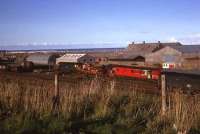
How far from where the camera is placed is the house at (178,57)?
55594 mm

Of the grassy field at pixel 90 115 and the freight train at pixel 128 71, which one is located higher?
the grassy field at pixel 90 115

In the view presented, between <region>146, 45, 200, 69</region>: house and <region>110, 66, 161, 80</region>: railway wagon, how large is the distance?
22.3 meters

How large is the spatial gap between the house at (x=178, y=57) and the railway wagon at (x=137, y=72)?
877 inches

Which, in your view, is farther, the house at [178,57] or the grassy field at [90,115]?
the house at [178,57]

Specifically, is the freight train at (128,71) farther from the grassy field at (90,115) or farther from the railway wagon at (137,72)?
the grassy field at (90,115)

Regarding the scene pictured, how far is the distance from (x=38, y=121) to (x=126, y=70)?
77.6 feet

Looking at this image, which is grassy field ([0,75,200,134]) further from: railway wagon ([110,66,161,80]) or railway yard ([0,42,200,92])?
railway wagon ([110,66,161,80])

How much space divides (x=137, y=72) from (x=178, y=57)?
31.6 m

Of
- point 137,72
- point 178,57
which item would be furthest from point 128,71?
point 178,57

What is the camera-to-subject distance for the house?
5559 centimetres

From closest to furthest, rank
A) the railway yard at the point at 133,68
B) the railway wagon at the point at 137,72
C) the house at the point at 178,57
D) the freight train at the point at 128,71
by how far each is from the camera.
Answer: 1. the railway yard at the point at 133,68
2. the railway wagon at the point at 137,72
3. the freight train at the point at 128,71
4. the house at the point at 178,57

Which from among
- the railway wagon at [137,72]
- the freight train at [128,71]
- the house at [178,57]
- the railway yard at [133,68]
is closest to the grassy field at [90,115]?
the railway yard at [133,68]

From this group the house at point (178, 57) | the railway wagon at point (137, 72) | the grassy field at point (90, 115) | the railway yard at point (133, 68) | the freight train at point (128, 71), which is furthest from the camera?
the house at point (178, 57)

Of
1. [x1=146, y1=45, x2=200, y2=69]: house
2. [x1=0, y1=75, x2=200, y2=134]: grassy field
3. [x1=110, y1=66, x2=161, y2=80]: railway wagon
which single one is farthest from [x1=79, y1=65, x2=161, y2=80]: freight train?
[x1=146, y1=45, x2=200, y2=69]: house
